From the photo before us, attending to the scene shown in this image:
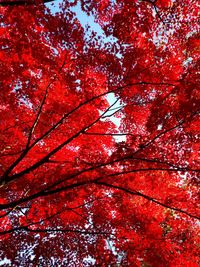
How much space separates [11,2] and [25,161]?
571cm

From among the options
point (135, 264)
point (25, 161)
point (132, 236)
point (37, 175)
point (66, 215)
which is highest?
point (25, 161)

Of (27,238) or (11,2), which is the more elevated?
(11,2)

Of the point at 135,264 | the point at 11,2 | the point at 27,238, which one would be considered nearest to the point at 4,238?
the point at 27,238

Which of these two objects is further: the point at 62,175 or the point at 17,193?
the point at 17,193

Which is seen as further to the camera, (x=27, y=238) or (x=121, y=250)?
(x=27, y=238)

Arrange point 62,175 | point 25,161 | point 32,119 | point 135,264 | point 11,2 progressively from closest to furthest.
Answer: point 11,2
point 62,175
point 135,264
point 25,161
point 32,119

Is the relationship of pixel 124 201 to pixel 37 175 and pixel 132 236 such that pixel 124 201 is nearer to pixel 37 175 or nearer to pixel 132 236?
pixel 132 236

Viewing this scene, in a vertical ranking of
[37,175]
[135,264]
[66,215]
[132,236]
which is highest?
[37,175]

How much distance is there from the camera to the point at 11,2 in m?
5.96

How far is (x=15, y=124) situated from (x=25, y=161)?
1.59 metres

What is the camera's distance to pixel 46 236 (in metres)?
10.1

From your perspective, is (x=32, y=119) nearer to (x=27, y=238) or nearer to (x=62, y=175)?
(x=62, y=175)

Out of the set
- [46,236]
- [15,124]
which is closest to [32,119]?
[15,124]

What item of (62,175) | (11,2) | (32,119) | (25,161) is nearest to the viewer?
(11,2)
